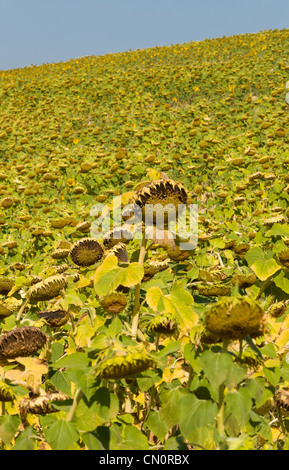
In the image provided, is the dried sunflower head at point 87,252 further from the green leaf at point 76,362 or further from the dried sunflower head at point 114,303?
the green leaf at point 76,362

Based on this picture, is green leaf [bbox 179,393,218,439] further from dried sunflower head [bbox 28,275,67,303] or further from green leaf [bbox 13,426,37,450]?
dried sunflower head [bbox 28,275,67,303]

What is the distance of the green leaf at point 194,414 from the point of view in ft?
4.36

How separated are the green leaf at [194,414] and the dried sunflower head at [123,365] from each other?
0.20 metres

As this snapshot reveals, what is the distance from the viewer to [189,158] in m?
9.66

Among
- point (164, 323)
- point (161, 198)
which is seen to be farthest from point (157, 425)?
point (161, 198)

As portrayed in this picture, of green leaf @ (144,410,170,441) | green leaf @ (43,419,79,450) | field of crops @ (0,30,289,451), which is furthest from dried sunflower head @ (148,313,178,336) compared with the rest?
green leaf @ (43,419,79,450)

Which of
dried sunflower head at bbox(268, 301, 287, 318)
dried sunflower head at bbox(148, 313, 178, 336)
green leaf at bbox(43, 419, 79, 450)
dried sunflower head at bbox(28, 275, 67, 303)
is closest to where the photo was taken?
green leaf at bbox(43, 419, 79, 450)

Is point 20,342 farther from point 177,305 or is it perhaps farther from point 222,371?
point 222,371

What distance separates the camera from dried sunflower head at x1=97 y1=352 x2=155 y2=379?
127 centimetres

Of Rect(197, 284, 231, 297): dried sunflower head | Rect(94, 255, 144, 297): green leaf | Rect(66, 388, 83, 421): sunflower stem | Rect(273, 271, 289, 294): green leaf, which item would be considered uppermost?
Rect(94, 255, 144, 297): green leaf

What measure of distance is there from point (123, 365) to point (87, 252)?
49.9 inches

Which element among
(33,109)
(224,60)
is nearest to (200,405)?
(33,109)

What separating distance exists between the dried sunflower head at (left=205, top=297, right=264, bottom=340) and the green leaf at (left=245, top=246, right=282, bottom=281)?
1.34 metres

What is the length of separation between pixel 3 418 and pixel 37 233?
12.5 feet
